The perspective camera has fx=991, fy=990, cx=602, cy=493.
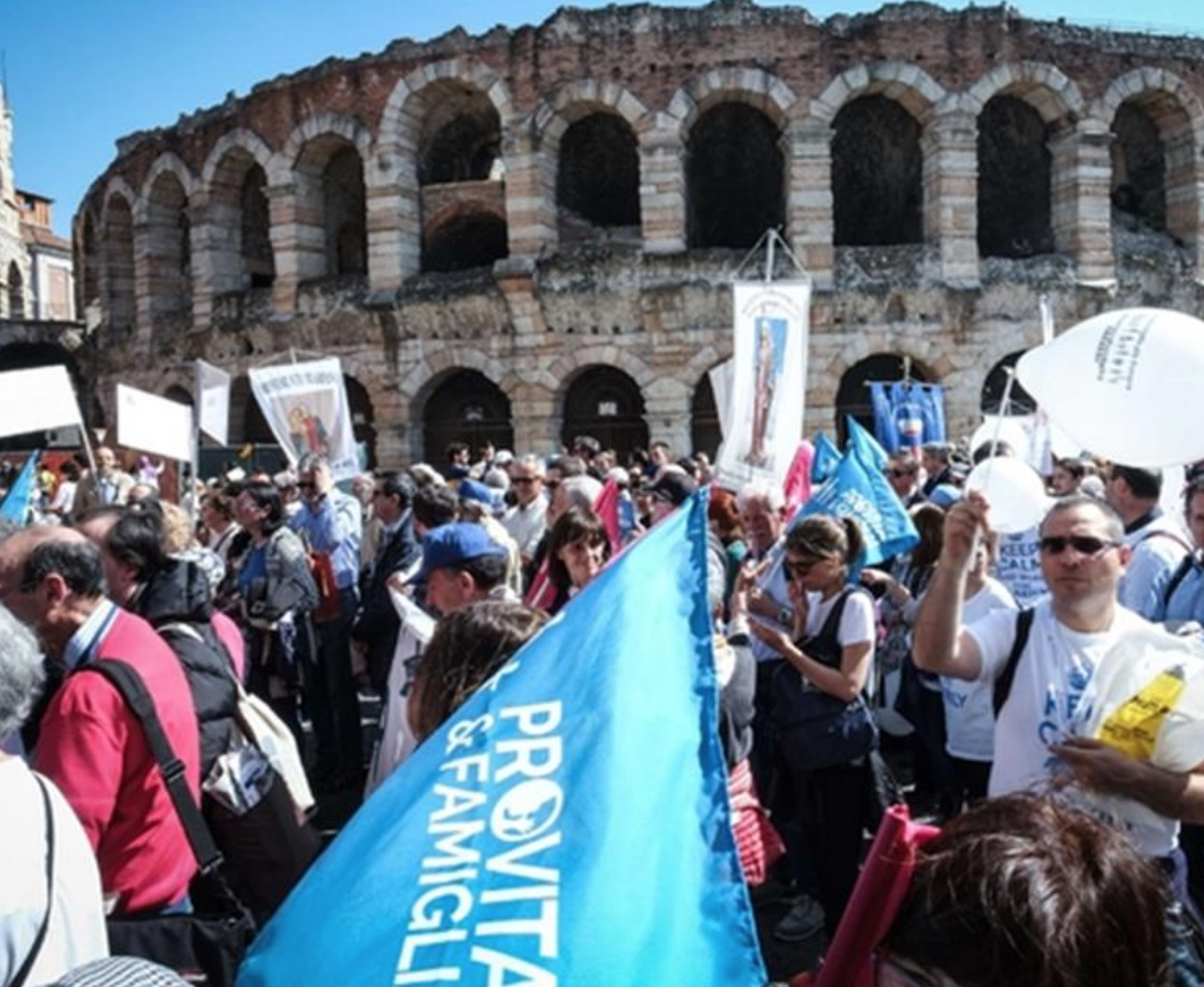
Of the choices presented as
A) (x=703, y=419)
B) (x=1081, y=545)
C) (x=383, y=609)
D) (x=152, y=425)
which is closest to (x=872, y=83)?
(x=703, y=419)

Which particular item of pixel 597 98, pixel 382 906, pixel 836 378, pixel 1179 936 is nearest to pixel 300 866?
pixel 382 906

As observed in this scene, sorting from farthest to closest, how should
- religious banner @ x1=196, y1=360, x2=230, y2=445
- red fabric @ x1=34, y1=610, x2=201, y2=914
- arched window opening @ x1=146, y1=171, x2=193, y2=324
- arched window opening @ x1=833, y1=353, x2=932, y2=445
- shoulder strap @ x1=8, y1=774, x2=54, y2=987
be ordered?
arched window opening @ x1=146, y1=171, x2=193, y2=324 → arched window opening @ x1=833, y1=353, x2=932, y2=445 → religious banner @ x1=196, y1=360, x2=230, y2=445 → red fabric @ x1=34, y1=610, x2=201, y2=914 → shoulder strap @ x1=8, y1=774, x2=54, y2=987

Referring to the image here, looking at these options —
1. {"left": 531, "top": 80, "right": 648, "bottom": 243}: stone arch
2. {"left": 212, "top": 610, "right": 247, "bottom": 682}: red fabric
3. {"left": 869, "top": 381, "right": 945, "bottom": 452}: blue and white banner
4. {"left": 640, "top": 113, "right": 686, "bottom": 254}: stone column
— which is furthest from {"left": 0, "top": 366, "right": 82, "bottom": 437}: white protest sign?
{"left": 531, "top": 80, "right": 648, "bottom": 243}: stone arch

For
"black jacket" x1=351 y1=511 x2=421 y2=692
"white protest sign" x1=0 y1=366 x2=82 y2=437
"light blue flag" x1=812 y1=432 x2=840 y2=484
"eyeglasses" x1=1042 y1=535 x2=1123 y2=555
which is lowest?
"black jacket" x1=351 y1=511 x2=421 y2=692

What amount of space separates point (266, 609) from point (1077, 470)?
18.9ft

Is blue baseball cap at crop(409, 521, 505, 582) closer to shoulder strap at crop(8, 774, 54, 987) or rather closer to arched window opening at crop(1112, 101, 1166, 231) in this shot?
shoulder strap at crop(8, 774, 54, 987)

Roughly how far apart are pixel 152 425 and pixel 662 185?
A: 39.8 feet

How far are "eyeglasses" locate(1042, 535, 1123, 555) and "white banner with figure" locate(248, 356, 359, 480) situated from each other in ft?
24.3

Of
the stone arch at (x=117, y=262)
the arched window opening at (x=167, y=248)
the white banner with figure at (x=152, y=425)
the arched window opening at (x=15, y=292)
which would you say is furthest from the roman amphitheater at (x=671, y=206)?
the arched window opening at (x=15, y=292)

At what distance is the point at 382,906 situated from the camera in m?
1.53

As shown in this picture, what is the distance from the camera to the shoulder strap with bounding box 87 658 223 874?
7.91 ft

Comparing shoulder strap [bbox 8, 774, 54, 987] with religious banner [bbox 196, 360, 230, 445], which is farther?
religious banner [bbox 196, 360, 230, 445]

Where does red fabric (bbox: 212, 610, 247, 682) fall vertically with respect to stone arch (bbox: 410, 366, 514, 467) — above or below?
below

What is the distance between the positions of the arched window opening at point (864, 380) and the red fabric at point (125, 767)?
Answer: 16456 millimetres
